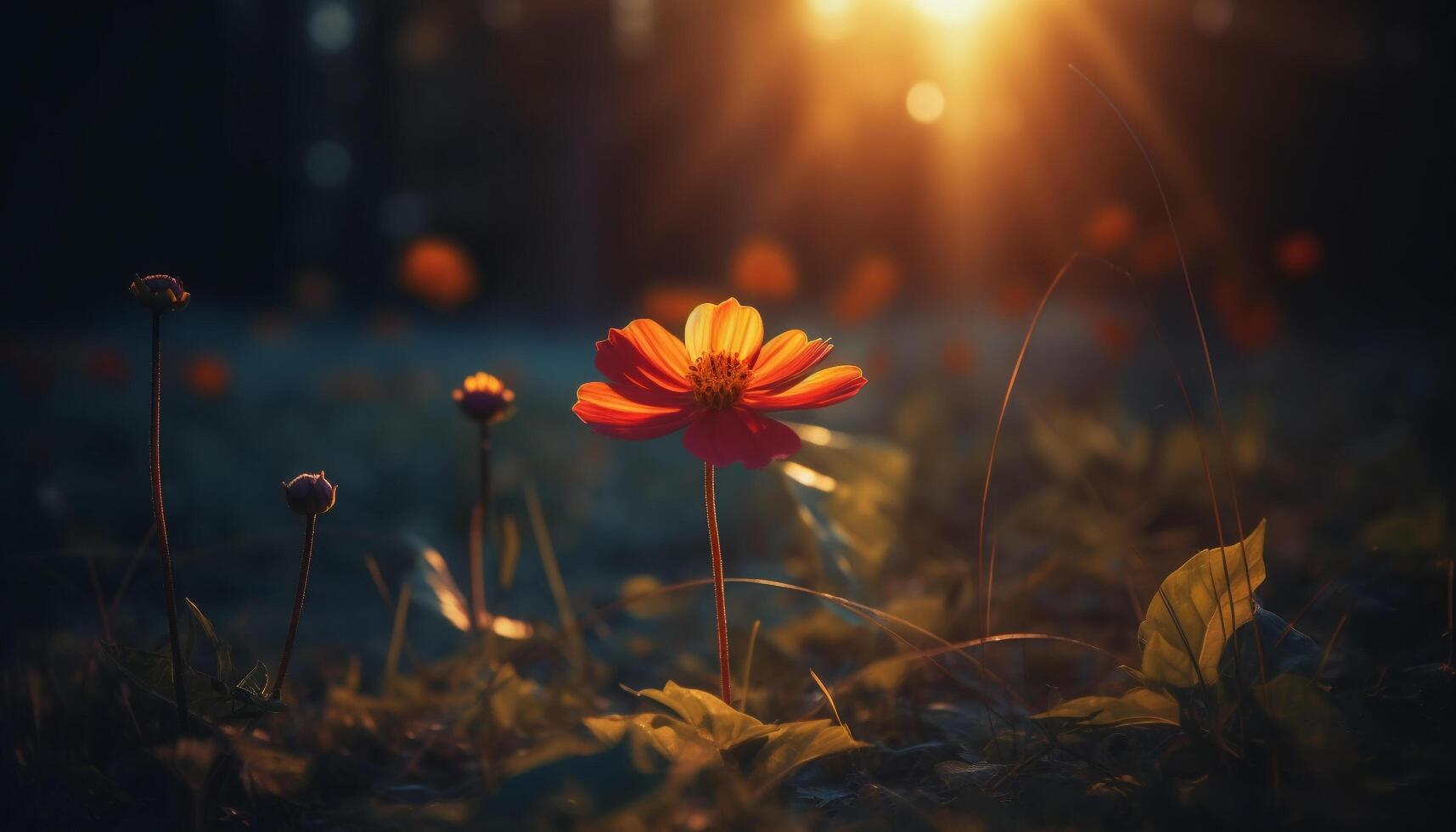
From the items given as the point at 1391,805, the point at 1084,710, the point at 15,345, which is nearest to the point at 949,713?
the point at 1084,710

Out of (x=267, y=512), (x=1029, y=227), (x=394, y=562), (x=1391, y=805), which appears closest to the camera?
(x=1391, y=805)

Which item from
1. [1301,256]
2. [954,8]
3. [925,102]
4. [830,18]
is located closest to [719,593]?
[1301,256]

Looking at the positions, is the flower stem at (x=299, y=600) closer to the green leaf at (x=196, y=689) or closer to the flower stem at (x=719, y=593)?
the green leaf at (x=196, y=689)

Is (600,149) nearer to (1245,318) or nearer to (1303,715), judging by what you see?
(1245,318)

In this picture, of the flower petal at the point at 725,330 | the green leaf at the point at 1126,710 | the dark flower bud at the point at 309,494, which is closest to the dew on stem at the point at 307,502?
the dark flower bud at the point at 309,494

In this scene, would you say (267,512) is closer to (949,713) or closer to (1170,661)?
(949,713)
